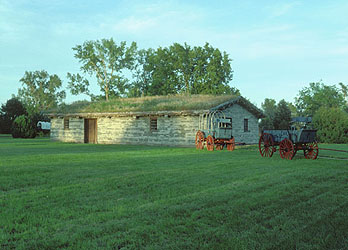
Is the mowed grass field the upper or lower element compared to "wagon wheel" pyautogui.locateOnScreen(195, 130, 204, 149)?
lower

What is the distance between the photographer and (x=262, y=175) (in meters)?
7.73

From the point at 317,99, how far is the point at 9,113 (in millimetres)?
52218

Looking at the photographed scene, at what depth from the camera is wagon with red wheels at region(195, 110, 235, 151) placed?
17395 mm

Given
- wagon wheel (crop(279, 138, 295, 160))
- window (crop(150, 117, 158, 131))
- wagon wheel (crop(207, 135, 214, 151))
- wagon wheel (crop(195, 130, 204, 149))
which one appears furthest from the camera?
window (crop(150, 117, 158, 131))

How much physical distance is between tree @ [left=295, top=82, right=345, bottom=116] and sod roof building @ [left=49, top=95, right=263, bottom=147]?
31259 millimetres

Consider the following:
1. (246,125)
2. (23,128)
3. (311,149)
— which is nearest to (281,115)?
(246,125)

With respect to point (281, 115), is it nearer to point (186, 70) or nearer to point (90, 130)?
point (186, 70)

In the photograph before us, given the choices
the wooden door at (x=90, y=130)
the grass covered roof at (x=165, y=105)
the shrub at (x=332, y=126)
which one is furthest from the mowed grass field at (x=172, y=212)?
the shrub at (x=332, y=126)

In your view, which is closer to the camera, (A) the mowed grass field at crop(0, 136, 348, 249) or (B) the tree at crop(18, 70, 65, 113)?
(A) the mowed grass field at crop(0, 136, 348, 249)

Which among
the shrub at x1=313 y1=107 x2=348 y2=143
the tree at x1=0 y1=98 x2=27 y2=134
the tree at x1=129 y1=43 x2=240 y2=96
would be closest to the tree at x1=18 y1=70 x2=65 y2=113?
the tree at x1=0 y1=98 x2=27 y2=134

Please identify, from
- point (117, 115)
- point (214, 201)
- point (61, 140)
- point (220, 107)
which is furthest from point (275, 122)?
point (214, 201)

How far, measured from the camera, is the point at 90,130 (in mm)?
26781

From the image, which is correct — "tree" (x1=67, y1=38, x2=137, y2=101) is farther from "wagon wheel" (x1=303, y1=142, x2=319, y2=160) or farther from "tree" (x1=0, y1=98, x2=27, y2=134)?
"wagon wheel" (x1=303, y1=142, x2=319, y2=160)

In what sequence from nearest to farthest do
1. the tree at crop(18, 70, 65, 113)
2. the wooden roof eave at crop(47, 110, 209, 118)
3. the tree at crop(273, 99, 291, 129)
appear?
the wooden roof eave at crop(47, 110, 209, 118) < the tree at crop(273, 99, 291, 129) < the tree at crop(18, 70, 65, 113)
